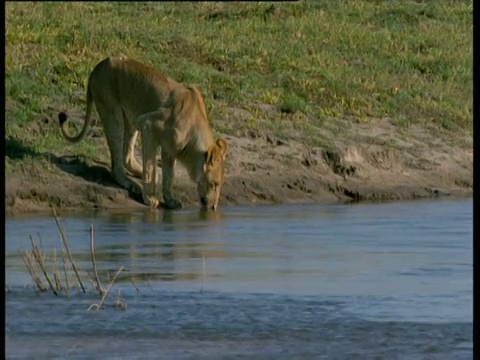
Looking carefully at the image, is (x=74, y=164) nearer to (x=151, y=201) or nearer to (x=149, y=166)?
(x=149, y=166)

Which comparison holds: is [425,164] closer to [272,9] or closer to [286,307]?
[272,9]

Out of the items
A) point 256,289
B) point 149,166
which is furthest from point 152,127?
point 256,289

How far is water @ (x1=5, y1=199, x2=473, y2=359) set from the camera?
8.05m

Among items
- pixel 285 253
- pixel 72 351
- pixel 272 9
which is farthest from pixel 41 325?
pixel 272 9

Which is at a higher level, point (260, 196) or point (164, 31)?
point (164, 31)

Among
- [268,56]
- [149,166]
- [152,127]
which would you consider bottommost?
[149,166]

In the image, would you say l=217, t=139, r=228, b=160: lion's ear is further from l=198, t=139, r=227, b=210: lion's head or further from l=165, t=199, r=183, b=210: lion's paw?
l=165, t=199, r=183, b=210: lion's paw

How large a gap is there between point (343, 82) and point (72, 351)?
13404 millimetres

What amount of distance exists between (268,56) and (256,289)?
1143cm

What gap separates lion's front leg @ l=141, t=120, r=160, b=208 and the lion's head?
45 cm

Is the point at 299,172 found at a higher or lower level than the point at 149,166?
lower

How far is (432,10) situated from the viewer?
2525 centimetres

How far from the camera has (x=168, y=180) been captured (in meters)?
16.2

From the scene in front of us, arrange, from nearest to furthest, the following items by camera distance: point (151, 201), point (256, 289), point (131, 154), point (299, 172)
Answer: point (256, 289) → point (151, 201) → point (131, 154) → point (299, 172)
